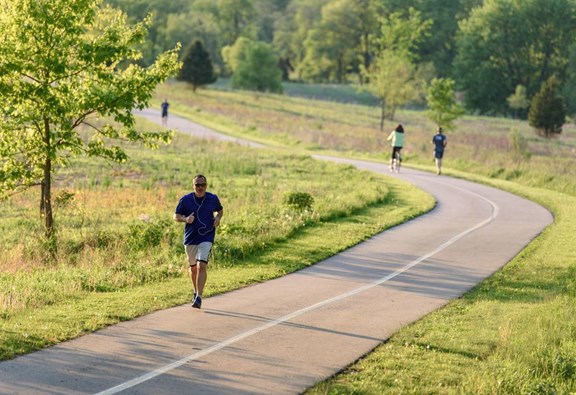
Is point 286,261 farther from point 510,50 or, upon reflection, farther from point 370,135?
point 510,50

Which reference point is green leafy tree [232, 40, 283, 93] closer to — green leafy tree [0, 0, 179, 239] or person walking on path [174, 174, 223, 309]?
green leafy tree [0, 0, 179, 239]

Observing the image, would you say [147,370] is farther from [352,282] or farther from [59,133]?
[59,133]

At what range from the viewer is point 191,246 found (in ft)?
40.1

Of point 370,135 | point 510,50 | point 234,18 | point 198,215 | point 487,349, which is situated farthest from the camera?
point 234,18

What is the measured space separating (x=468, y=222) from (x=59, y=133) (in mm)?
11171

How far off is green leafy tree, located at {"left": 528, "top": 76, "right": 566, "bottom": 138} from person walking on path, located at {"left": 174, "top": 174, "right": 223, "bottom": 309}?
2306 inches

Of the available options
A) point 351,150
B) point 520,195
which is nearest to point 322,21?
point 351,150

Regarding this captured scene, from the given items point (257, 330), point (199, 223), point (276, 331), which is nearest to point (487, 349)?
point (276, 331)

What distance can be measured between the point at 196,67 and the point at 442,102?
1677 inches

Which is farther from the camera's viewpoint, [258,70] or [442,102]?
[258,70]

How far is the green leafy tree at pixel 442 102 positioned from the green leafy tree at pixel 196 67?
135 ft

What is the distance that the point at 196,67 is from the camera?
295 feet

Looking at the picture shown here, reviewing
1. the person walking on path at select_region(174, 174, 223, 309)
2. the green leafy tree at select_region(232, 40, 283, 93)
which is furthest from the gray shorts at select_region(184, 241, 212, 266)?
the green leafy tree at select_region(232, 40, 283, 93)

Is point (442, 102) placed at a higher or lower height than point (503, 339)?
higher
